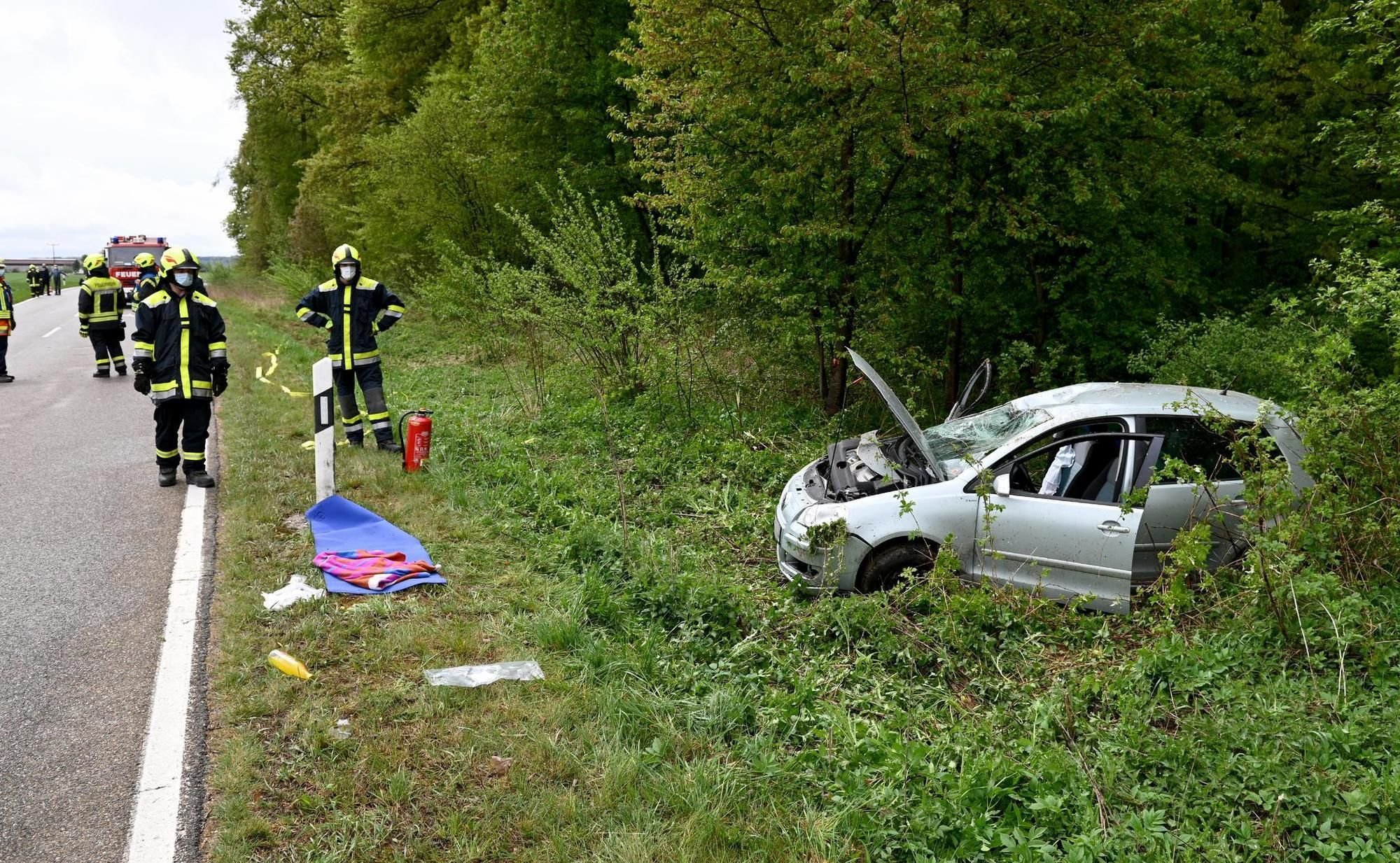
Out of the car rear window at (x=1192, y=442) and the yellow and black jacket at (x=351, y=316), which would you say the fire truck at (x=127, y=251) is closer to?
the yellow and black jacket at (x=351, y=316)

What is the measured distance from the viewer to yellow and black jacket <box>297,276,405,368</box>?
9172 mm

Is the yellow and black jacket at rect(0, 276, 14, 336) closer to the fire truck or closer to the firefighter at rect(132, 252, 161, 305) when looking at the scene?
the firefighter at rect(132, 252, 161, 305)

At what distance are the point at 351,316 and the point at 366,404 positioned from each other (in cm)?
90

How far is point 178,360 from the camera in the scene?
791 cm

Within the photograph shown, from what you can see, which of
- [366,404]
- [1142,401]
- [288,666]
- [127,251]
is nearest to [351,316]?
[366,404]

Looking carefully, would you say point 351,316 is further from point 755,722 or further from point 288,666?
point 755,722

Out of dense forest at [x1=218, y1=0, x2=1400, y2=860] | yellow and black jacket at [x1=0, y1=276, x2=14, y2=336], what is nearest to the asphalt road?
dense forest at [x1=218, y1=0, x2=1400, y2=860]

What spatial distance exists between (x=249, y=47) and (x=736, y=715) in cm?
3611

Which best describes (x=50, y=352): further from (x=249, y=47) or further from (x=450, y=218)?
(x=249, y=47)

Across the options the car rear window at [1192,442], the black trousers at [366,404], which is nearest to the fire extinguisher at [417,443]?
the black trousers at [366,404]

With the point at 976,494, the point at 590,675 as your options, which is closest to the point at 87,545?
the point at 590,675

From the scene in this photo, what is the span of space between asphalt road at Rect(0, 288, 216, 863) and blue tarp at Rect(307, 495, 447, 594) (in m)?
0.96

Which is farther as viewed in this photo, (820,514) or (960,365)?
(960,365)

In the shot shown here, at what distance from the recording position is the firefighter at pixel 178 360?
7.88 metres
